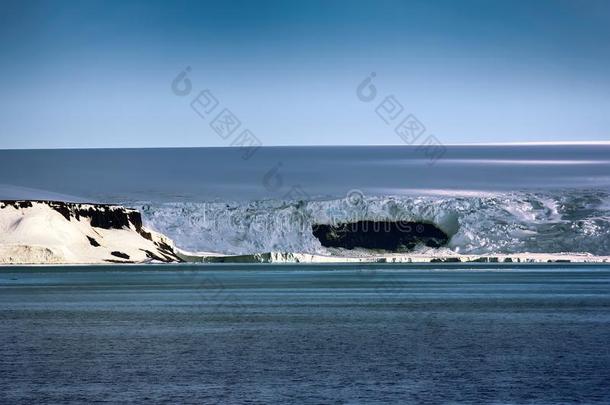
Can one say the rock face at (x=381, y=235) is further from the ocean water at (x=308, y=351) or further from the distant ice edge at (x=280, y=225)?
the ocean water at (x=308, y=351)

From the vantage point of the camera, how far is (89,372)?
16250 millimetres

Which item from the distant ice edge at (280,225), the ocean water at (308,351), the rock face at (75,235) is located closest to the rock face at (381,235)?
the distant ice edge at (280,225)

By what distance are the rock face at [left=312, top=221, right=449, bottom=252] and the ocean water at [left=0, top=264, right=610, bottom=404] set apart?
55.8 metres

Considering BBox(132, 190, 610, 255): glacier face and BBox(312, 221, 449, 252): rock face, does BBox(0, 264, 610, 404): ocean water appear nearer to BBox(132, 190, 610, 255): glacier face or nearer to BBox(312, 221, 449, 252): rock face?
BBox(132, 190, 610, 255): glacier face

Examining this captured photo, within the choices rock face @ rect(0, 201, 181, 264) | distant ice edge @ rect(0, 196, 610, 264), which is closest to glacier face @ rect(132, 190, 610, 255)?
distant ice edge @ rect(0, 196, 610, 264)

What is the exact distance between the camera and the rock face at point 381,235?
92625mm

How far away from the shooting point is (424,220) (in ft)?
301

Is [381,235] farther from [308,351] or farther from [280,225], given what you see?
[308,351]

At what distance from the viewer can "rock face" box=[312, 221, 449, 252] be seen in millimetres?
92625

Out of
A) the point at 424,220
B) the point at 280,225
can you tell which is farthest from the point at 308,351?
the point at 424,220

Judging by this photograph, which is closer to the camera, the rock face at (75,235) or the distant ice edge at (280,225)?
the rock face at (75,235)

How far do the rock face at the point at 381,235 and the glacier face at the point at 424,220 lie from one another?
0.88 meters

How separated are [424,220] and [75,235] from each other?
2902 cm

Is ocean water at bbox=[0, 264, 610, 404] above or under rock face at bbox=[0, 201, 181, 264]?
under
